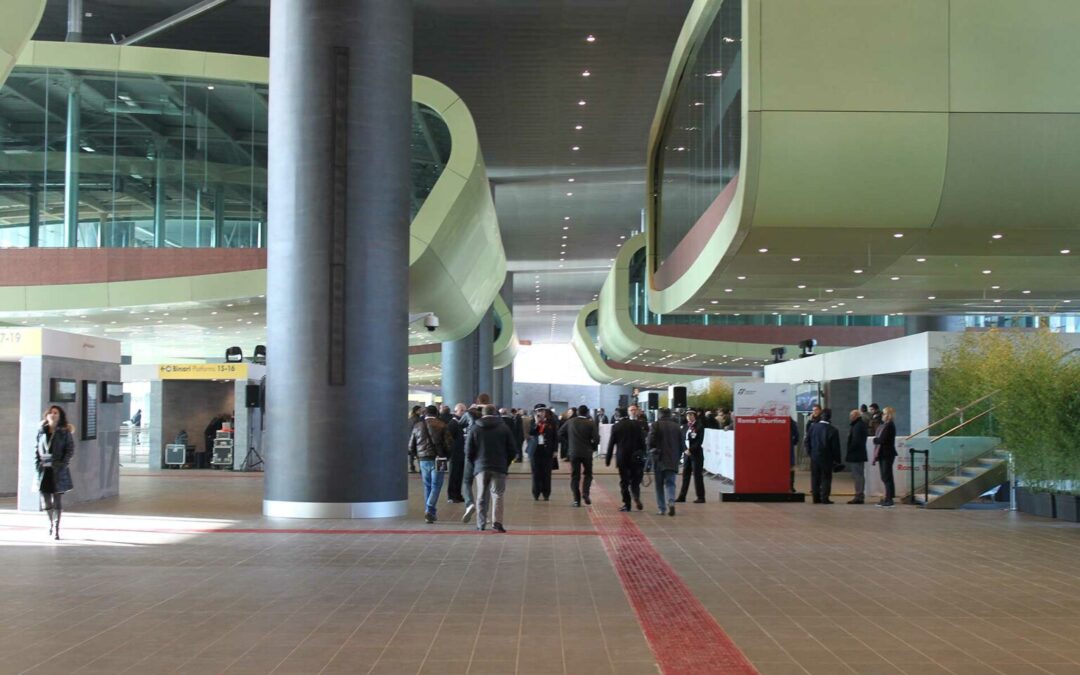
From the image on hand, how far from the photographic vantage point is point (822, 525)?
14.9 meters

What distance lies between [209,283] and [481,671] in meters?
19.2

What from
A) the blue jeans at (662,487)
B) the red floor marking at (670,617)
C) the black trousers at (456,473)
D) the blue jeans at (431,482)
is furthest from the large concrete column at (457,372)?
the red floor marking at (670,617)

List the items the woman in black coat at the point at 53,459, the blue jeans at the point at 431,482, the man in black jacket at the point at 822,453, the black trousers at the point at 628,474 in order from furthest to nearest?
1. the man in black jacket at the point at 822,453
2. the black trousers at the point at 628,474
3. the blue jeans at the point at 431,482
4. the woman in black coat at the point at 53,459

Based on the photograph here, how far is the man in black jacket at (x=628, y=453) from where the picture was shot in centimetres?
1653

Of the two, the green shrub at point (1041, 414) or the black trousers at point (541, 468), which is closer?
the green shrub at point (1041, 414)

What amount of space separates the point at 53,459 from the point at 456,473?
243 inches

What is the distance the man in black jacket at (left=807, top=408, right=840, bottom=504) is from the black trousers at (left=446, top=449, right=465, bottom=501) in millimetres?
5494

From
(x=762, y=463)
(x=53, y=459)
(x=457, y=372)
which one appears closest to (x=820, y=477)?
(x=762, y=463)

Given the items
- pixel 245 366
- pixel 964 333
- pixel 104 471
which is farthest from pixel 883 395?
pixel 104 471

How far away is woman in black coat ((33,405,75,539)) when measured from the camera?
41.7 ft

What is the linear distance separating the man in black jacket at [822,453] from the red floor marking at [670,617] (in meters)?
6.31

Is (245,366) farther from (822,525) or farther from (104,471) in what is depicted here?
(822,525)

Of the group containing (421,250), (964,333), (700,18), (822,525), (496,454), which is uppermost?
(700,18)

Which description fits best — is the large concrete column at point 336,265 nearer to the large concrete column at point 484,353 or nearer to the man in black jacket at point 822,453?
the man in black jacket at point 822,453
